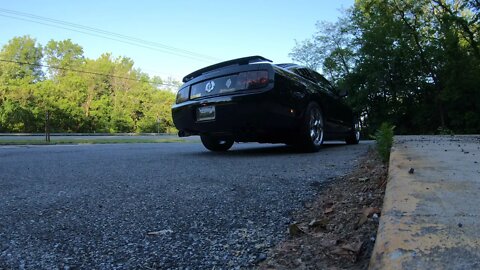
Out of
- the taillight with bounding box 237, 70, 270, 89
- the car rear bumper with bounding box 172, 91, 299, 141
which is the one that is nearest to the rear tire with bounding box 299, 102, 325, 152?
the car rear bumper with bounding box 172, 91, 299, 141

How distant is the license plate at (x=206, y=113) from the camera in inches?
196

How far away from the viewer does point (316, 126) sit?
5656 millimetres

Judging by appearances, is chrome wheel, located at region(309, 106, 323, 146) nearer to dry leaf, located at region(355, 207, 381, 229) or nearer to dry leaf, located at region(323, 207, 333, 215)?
dry leaf, located at region(323, 207, 333, 215)

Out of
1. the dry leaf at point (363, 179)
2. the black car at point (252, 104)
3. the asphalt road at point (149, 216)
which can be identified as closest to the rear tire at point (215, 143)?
the black car at point (252, 104)

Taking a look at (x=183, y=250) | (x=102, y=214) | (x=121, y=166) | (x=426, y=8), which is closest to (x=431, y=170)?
(x=183, y=250)

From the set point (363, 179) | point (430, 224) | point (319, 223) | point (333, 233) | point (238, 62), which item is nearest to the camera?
point (430, 224)

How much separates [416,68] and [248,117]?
2261cm

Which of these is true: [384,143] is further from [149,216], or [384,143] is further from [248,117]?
[149,216]

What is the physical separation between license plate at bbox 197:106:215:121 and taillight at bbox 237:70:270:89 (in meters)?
0.47

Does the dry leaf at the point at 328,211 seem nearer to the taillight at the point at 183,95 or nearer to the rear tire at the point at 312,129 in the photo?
the rear tire at the point at 312,129

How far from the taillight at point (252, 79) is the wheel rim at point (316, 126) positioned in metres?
1.07

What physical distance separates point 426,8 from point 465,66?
6.46 m

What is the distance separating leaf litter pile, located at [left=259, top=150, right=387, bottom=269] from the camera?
130cm

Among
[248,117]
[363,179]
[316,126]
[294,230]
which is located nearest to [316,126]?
[316,126]
